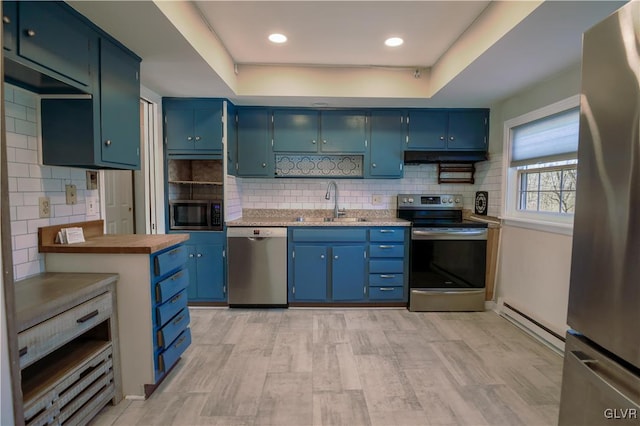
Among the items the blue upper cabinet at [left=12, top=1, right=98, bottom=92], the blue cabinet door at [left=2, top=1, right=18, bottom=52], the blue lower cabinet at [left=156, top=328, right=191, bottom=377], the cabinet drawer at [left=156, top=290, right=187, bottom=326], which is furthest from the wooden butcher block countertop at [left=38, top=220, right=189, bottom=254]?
the blue cabinet door at [left=2, top=1, right=18, bottom=52]

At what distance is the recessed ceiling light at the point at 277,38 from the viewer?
244cm

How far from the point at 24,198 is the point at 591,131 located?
265 cm

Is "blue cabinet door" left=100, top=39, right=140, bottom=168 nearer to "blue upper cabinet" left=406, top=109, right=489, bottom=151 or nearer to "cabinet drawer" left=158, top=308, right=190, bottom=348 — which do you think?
"cabinet drawer" left=158, top=308, right=190, bottom=348

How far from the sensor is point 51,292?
1412 mm

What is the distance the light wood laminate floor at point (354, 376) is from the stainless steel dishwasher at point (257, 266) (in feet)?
0.91

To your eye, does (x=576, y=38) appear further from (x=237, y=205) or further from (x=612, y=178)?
(x=237, y=205)

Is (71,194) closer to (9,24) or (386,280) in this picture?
(9,24)

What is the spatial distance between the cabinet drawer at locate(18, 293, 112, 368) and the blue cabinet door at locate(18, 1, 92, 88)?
45.9 inches

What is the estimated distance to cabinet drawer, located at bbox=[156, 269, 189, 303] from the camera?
1873 millimetres

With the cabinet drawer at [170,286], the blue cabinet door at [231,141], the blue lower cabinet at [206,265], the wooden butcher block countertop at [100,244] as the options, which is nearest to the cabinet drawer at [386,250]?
the blue lower cabinet at [206,265]

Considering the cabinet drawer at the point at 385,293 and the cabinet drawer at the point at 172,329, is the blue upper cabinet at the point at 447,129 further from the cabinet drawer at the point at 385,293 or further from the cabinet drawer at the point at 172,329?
the cabinet drawer at the point at 172,329

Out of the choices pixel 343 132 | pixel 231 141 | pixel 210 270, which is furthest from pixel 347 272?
pixel 231 141

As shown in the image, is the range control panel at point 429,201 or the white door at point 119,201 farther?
the range control panel at point 429,201

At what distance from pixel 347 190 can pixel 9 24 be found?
10.0 feet
